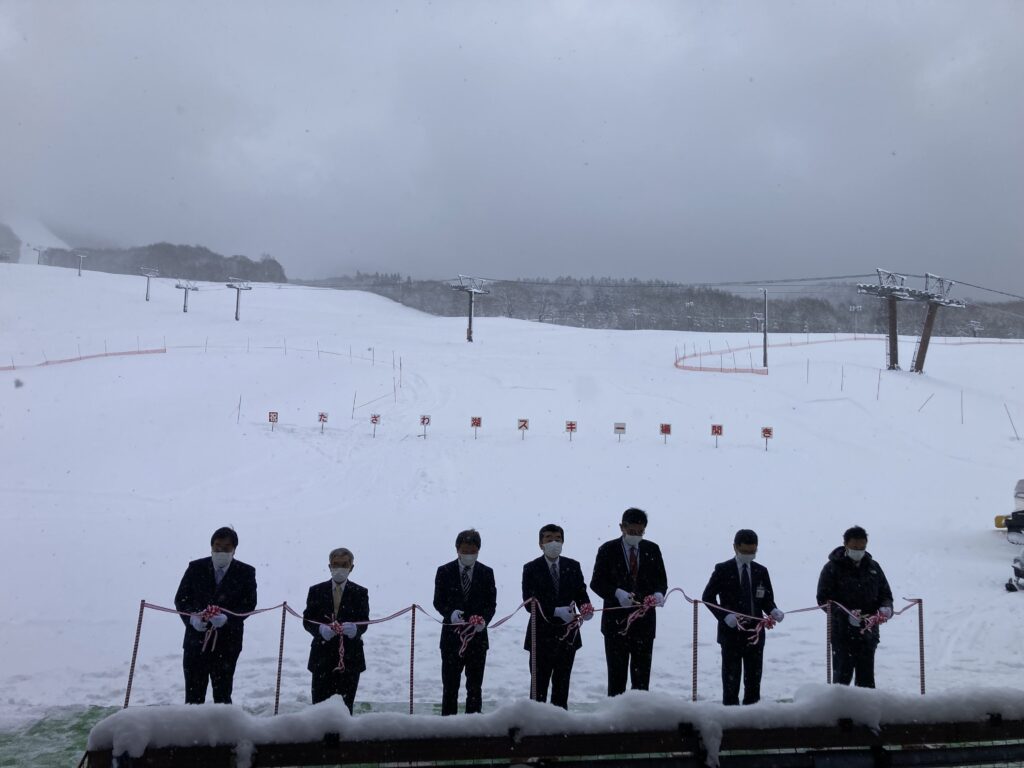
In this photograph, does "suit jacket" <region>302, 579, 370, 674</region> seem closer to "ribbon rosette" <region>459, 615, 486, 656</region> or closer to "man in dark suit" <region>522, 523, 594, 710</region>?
"ribbon rosette" <region>459, 615, 486, 656</region>

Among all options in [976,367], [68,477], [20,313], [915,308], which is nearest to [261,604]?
[68,477]

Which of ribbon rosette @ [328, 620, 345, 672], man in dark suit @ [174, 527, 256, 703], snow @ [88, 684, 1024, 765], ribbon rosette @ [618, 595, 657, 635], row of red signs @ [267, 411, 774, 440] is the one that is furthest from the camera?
row of red signs @ [267, 411, 774, 440]

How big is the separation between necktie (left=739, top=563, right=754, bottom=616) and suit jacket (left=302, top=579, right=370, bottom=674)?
10.8 ft

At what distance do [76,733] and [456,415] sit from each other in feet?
62.9

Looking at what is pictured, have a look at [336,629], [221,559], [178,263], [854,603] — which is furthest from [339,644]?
[178,263]

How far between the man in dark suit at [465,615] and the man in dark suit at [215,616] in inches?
66.4

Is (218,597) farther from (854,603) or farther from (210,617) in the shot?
(854,603)

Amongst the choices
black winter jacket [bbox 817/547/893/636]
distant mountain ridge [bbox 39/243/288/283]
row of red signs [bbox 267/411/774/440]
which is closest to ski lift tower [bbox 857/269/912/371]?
row of red signs [bbox 267/411/774/440]

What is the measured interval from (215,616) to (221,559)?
20.4 inches

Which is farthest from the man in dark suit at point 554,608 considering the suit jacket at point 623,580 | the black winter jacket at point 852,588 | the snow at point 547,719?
the snow at point 547,719

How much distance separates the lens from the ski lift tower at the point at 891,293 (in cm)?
3703

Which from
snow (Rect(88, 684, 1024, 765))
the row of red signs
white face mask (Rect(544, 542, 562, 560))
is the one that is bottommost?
snow (Rect(88, 684, 1024, 765))

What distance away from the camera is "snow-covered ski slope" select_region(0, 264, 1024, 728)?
26.6 feet

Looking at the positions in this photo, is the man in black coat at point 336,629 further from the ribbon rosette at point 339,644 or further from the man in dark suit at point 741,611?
the man in dark suit at point 741,611
